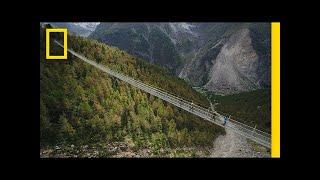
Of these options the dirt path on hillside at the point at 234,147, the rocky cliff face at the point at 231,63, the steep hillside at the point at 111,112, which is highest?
the rocky cliff face at the point at 231,63

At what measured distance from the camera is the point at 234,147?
57.0ft

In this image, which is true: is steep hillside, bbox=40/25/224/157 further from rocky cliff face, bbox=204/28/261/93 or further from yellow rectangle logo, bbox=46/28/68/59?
rocky cliff face, bbox=204/28/261/93

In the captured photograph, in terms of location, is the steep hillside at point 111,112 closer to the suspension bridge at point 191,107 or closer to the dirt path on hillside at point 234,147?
the suspension bridge at point 191,107

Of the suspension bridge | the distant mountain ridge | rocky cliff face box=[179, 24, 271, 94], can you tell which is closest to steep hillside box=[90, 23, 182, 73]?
the distant mountain ridge

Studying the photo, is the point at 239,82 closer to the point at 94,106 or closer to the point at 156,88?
the point at 156,88

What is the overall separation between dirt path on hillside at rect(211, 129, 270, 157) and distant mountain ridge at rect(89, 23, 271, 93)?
5.39 feet

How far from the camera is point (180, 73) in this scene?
19.0m

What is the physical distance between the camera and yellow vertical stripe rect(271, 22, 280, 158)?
16344 mm

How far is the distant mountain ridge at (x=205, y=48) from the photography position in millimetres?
17281

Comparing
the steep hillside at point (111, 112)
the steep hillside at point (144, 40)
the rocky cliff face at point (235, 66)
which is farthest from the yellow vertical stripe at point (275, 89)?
the steep hillside at point (144, 40)

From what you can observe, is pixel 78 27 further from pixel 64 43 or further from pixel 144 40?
pixel 144 40

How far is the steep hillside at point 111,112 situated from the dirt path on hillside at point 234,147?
14.0 inches

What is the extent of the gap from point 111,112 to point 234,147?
161 inches

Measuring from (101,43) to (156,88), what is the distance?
2325 mm
